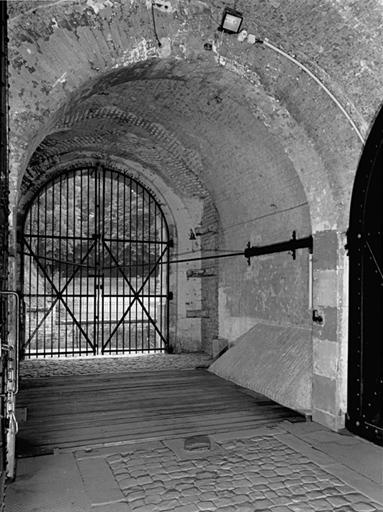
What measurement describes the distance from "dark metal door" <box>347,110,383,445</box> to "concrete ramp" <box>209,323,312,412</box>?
0.88m

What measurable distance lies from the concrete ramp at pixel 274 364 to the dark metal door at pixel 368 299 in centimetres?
88

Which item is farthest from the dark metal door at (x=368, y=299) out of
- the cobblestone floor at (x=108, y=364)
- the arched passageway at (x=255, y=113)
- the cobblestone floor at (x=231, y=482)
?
the cobblestone floor at (x=108, y=364)

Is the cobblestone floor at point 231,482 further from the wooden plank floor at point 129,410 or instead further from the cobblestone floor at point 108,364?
the cobblestone floor at point 108,364

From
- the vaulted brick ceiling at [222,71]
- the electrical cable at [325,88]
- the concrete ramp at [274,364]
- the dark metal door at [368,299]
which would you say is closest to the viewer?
the vaulted brick ceiling at [222,71]

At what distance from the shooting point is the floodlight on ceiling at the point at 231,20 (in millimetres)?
3926

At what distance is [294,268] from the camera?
611 centimetres

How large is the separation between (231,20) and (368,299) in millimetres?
2775

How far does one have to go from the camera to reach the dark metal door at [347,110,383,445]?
4.08m

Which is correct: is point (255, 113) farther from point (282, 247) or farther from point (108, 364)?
point (108, 364)

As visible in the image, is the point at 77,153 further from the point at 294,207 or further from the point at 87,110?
the point at 294,207

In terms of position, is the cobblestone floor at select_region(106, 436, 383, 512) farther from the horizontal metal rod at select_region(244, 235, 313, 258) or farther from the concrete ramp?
the horizontal metal rod at select_region(244, 235, 313, 258)

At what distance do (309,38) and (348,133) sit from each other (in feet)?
3.02

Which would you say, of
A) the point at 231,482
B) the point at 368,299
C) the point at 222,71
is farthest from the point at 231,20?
the point at 231,482

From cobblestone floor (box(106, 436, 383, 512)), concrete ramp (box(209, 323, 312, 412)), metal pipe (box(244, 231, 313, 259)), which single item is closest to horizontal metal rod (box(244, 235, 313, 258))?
metal pipe (box(244, 231, 313, 259))
